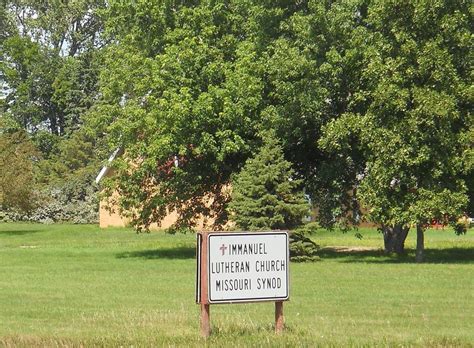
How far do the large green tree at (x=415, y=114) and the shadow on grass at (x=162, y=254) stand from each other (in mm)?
7356

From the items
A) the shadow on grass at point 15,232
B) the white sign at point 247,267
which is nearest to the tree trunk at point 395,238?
the white sign at point 247,267

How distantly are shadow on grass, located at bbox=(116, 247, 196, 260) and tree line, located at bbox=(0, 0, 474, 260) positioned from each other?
3.93ft

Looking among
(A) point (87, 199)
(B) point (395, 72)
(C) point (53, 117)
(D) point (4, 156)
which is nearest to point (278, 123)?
(B) point (395, 72)

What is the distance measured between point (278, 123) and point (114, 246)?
37.9 feet

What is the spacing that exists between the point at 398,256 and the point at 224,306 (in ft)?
55.2

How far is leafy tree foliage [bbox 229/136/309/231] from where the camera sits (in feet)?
103

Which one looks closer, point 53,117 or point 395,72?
point 395,72

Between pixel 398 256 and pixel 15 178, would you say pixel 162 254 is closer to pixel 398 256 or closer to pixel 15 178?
pixel 398 256

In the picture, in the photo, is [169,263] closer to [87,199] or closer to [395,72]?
[395,72]

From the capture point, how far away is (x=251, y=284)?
1266 cm

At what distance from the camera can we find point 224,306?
1875 cm

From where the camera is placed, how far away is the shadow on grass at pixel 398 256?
1271 inches

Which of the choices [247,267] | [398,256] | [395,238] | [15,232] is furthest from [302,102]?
[15,232]

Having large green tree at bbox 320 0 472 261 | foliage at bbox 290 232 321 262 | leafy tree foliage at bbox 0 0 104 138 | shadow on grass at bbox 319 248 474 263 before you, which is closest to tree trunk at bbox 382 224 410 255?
shadow on grass at bbox 319 248 474 263
